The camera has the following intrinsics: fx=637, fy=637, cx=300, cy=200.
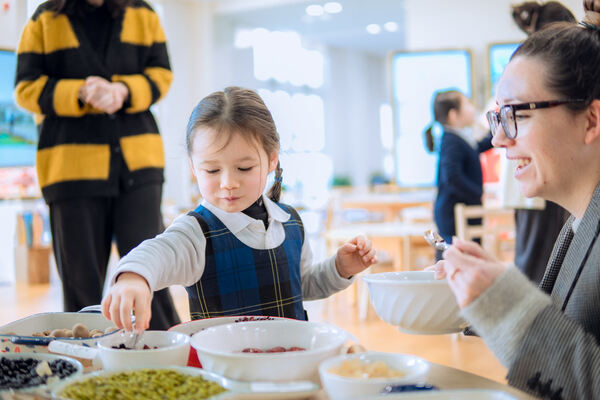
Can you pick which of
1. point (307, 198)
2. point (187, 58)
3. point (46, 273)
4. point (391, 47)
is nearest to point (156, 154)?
point (46, 273)

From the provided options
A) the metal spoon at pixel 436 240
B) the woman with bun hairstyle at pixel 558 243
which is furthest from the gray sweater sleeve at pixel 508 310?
the metal spoon at pixel 436 240

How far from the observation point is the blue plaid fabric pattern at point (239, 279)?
1316 millimetres

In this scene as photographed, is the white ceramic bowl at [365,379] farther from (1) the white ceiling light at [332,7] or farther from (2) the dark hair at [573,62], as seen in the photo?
(1) the white ceiling light at [332,7]

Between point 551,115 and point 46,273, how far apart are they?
602 centimetres

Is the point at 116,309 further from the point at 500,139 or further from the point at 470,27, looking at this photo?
the point at 470,27

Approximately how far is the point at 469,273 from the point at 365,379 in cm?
18

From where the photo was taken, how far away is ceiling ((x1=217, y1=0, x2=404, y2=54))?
874cm

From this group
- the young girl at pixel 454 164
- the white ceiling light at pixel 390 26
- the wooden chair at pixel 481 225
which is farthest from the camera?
the white ceiling light at pixel 390 26

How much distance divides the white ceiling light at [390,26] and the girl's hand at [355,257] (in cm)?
985

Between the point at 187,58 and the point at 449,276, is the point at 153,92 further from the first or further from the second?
the point at 187,58

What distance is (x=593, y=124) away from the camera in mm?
950

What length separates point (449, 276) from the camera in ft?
2.54

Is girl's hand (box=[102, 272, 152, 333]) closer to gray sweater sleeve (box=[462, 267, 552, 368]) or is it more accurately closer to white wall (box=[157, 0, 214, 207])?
gray sweater sleeve (box=[462, 267, 552, 368])

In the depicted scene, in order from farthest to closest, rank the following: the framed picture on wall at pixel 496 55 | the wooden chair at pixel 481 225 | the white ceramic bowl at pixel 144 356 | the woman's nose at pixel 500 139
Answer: the framed picture on wall at pixel 496 55
the wooden chair at pixel 481 225
the woman's nose at pixel 500 139
the white ceramic bowl at pixel 144 356
